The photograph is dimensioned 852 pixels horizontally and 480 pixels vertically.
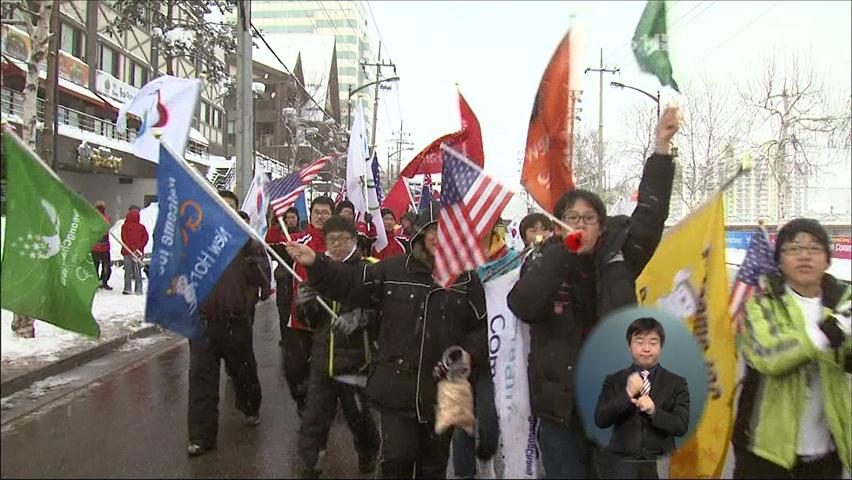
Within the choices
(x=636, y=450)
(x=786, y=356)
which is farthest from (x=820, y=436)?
(x=636, y=450)

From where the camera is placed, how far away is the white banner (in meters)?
3.54

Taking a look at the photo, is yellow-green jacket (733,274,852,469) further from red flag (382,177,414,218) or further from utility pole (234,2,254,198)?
utility pole (234,2,254,198)

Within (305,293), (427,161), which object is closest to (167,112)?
(305,293)

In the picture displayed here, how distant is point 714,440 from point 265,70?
50075mm

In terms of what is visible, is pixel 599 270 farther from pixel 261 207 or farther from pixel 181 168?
pixel 261 207

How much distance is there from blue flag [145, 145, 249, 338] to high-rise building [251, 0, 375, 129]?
80.5 meters

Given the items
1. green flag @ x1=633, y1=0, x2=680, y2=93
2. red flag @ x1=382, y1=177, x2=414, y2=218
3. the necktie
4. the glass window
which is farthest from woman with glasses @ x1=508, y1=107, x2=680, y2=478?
the glass window

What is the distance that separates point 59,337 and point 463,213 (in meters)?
6.47

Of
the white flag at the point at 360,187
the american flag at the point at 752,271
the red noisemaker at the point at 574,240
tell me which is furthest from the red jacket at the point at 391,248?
the red noisemaker at the point at 574,240

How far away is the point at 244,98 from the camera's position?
47.2 ft

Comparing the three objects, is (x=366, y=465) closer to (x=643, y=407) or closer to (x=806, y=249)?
(x=643, y=407)

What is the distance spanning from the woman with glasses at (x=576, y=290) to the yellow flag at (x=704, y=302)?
1.62 feet

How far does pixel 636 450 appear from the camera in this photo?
283cm

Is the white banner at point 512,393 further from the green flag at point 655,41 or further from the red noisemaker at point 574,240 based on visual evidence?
the green flag at point 655,41
